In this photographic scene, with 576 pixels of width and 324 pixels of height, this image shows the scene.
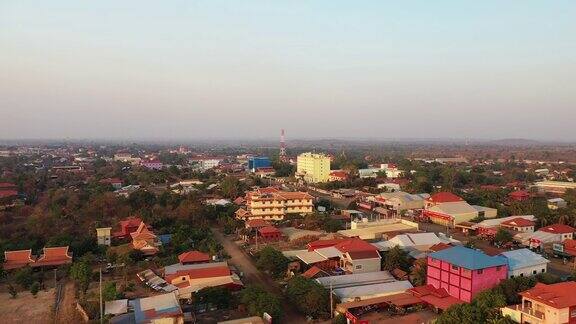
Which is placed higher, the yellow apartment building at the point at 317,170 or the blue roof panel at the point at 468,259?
the blue roof panel at the point at 468,259

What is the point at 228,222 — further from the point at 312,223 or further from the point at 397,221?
the point at 397,221

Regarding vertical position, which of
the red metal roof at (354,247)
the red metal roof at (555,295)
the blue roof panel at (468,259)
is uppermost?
the blue roof panel at (468,259)

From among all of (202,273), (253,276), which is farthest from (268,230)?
(202,273)

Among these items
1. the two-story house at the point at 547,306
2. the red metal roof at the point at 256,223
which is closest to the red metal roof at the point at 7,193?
the red metal roof at the point at 256,223

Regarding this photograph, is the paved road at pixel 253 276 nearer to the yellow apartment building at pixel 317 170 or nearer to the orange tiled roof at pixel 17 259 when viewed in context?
the orange tiled roof at pixel 17 259

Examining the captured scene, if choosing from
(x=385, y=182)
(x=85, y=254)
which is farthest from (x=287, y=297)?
(x=385, y=182)

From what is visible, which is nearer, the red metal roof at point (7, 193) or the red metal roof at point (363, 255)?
the red metal roof at point (363, 255)
